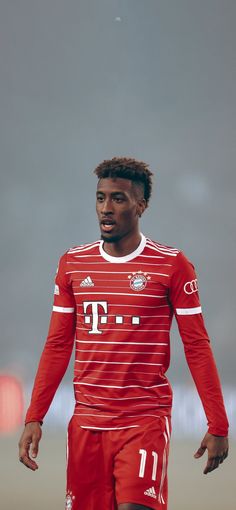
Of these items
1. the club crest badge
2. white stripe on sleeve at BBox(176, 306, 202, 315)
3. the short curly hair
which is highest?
the short curly hair

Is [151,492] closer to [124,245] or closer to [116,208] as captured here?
[124,245]

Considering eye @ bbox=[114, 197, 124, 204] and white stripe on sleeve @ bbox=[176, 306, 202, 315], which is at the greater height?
eye @ bbox=[114, 197, 124, 204]

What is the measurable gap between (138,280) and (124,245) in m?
0.16

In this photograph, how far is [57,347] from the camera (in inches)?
155

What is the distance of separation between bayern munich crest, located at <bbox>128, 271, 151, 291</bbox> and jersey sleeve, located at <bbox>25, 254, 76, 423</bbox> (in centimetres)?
27

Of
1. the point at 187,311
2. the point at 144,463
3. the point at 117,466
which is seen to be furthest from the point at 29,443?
the point at 187,311

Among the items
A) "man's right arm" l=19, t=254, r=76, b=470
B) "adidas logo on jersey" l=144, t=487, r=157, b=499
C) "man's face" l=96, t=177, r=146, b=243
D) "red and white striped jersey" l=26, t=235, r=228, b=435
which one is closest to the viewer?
"adidas logo on jersey" l=144, t=487, r=157, b=499

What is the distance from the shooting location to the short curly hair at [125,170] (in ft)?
12.7

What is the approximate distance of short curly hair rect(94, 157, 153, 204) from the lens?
388cm

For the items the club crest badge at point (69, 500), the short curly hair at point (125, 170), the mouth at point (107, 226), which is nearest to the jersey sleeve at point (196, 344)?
the mouth at point (107, 226)

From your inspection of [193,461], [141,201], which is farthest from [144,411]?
[193,461]

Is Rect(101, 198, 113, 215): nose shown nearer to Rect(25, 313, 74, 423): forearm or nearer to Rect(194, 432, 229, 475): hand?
Rect(25, 313, 74, 423): forearm

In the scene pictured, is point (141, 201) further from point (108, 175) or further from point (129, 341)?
point (129, 341)

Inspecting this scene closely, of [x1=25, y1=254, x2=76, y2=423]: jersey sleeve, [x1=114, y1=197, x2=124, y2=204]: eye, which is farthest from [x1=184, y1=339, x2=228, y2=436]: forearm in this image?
[x1=114, y1=197, x2=124, y2=204]: eye
